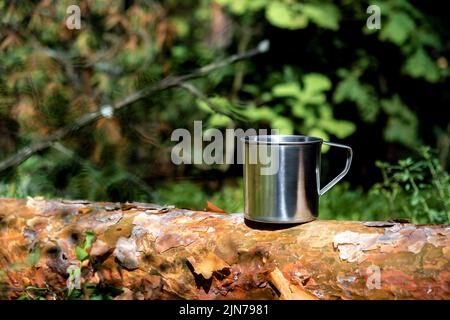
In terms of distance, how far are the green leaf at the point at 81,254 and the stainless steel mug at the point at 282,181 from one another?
1.60ft

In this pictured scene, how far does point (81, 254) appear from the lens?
1.66m

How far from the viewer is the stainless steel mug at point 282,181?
1.56 meters

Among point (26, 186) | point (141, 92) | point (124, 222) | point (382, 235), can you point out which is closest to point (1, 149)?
point (26, 186)

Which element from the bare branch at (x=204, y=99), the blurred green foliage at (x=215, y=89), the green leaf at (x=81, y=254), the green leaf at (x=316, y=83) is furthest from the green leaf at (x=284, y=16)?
the green leaf at (x=81, y=254)

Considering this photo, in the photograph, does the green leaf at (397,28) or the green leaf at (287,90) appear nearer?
the green leaf at (397,28)

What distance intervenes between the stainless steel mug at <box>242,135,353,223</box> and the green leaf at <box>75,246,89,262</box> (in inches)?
19.2

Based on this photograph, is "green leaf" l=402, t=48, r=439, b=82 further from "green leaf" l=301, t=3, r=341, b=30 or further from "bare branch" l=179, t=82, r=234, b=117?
"bare branch" l=179, t=82, r=234, b=117

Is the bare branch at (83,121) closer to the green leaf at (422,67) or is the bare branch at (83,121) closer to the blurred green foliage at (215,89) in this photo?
the blurred green foliage at (215,89)

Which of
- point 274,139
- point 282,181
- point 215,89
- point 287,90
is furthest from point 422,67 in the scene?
point 282,181

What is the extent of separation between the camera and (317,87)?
3.19 meters

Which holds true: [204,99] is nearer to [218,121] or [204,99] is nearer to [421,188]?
[218,121]

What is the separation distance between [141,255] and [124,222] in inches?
5.2

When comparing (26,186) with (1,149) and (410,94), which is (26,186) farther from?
(410,94)

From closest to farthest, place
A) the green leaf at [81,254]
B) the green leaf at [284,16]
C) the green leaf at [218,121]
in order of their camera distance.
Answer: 1. the green leaf at [81,254]
2. the green leaf at [218,121]
3. the green leaf at [284,16]
